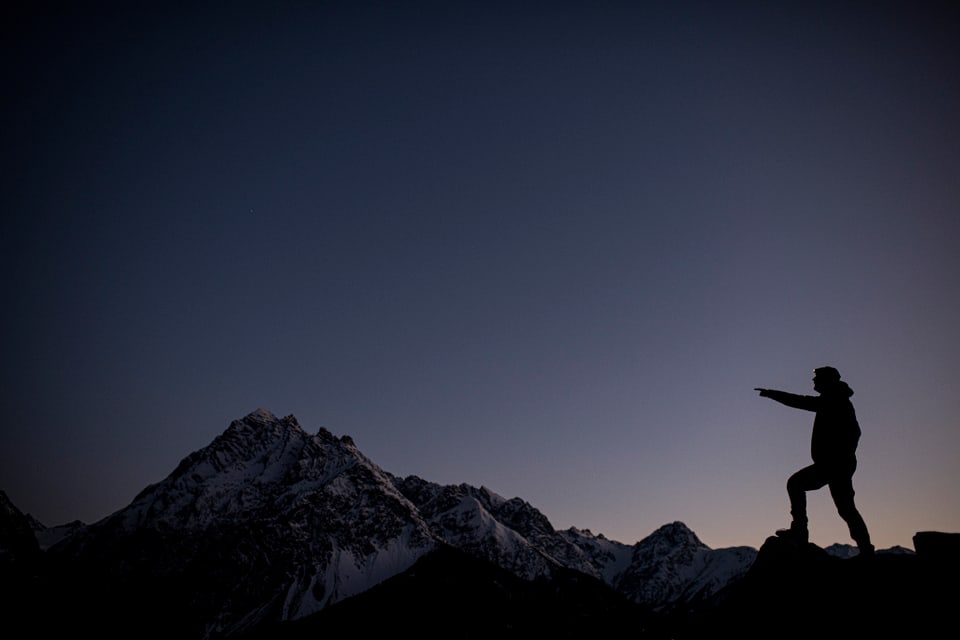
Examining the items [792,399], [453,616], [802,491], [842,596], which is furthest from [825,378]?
[453,616]

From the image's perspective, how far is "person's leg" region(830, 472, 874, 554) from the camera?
8.41 m

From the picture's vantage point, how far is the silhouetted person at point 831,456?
847cm

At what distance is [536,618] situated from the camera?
561 feet

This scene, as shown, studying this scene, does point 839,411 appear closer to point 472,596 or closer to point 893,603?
point 893,603

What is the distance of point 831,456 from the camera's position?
8.52 m

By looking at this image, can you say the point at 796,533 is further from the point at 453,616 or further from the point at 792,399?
the point at 453,616

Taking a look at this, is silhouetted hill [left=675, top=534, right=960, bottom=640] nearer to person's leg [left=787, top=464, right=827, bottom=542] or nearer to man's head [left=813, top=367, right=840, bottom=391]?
person's leg [left=787, top=464, right=827, bottom=542]

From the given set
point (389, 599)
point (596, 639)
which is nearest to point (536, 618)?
point (596, 639)

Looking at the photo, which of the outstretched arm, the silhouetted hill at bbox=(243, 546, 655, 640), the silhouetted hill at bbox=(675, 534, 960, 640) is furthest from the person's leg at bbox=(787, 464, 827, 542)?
the silhouetted hill at bbox=(243, 546, 655, 640)

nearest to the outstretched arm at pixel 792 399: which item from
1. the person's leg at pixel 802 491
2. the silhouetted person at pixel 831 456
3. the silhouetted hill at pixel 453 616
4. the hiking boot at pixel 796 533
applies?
the silhouetted person at pixel 831 456

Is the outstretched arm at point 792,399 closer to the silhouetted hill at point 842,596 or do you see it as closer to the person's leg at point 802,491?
the person's leg at point 802,491

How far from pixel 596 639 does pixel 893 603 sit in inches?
7393

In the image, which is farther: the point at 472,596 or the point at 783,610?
the point at 472,596

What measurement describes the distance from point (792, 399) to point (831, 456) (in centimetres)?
117
